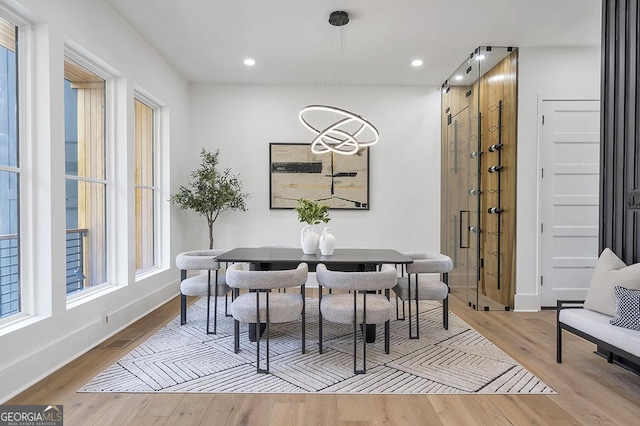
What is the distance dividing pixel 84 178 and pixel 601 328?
14.1ft

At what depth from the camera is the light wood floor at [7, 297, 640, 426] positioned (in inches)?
83.3

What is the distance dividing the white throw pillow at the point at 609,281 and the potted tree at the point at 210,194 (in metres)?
4.39

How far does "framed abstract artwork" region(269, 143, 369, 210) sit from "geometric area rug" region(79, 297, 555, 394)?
2561mm

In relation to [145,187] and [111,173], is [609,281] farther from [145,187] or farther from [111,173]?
[145,187]

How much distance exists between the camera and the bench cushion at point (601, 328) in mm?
2291

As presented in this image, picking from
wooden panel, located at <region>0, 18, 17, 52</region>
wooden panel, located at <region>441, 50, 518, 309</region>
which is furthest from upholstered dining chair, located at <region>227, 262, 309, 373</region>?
wooden panel, located at <region>441, 50, 518, 309</region>

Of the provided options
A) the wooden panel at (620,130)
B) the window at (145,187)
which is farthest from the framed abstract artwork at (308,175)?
the wooden panel at (620,130)

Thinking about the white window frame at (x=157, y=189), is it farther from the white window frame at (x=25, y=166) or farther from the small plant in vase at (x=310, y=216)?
the small plant in vase at (x=310, y=216)

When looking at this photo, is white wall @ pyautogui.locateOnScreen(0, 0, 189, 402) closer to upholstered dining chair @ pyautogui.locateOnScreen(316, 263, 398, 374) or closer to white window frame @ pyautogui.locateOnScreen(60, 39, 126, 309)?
white window frame @ pyautogui.locateOnScreen(60, 39, 126, 309)

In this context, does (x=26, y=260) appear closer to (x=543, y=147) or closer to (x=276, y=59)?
(x=276, y=59)

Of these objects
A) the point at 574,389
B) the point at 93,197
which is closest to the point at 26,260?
the point at 93,197

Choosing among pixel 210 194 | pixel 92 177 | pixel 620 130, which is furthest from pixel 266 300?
pixel 620 130

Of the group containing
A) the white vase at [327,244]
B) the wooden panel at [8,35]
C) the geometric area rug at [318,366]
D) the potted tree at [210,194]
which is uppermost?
the wooden panel at [8,35]

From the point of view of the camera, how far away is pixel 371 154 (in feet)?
19.5
